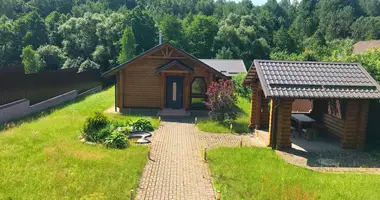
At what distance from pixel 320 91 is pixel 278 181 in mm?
5041

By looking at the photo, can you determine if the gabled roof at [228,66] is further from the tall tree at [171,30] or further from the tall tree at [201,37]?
the tall tree at [171,30]

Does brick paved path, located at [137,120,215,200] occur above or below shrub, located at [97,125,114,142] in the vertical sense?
below

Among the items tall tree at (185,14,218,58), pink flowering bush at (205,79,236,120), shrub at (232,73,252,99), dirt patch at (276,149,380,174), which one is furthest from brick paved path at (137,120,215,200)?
tall tree at (185,14,218,58)

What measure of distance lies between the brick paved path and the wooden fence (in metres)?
9.83

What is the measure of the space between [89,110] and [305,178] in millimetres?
15570

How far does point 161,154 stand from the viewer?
42.1ft

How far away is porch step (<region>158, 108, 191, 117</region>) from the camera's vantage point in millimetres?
21688

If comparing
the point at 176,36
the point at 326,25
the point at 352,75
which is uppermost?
the point at 326,25

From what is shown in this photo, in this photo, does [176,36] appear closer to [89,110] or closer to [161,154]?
[89,110]

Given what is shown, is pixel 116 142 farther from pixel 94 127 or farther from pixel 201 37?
pixel 201 37

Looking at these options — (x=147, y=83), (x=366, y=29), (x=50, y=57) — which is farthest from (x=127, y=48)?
(x=366, y=29)

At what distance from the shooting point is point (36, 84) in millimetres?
22578

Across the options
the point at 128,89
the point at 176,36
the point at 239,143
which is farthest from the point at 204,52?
Result: the point at 239,143

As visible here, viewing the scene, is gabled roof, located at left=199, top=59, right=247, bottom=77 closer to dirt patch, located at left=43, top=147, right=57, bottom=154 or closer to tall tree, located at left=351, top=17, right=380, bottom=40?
dirt patch, located at left=43, top=147, right=57, bottom=154
